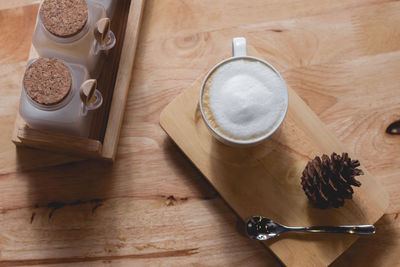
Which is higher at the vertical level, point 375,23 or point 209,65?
point 375,23

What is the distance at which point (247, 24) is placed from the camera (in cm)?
80

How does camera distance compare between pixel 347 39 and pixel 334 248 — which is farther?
pixel 347 39

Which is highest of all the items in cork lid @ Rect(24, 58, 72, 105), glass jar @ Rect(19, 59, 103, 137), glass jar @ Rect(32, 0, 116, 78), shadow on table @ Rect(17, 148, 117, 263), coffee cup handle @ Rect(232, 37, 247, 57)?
coffee cup handle @ Rect(232, 37, 247, 57)

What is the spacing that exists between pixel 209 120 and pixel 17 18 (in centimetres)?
47

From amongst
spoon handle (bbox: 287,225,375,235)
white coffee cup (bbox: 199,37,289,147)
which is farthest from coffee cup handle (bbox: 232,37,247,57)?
spoon handle (bbox: 287,225,375,235)

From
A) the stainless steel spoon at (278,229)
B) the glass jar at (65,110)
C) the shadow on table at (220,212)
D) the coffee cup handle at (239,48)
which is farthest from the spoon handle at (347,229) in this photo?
the glass jar at (65,110)

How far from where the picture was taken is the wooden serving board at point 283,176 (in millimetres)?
675

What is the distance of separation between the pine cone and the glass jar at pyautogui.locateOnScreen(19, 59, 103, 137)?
385 mm

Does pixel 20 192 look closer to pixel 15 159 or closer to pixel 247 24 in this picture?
pixel 15 159

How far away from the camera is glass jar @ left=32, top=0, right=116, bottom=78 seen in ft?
2.11

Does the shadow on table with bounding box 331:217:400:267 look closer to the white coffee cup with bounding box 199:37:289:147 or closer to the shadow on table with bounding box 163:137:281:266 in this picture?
the shadow on table with bounding box 163:137:281:266

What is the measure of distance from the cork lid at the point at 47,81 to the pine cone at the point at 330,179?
43cm

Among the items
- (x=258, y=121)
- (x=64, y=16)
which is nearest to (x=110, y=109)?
(x=64, y=16)

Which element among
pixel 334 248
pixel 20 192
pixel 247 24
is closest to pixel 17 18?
pixel 20 192
